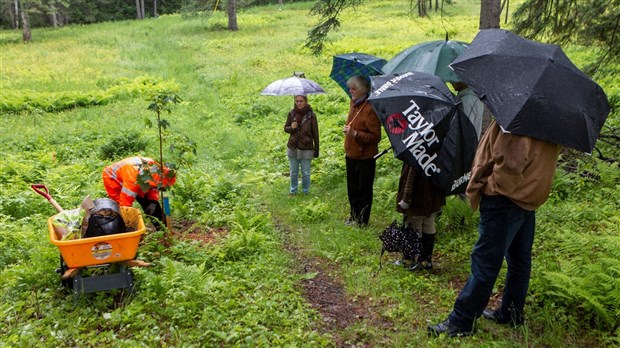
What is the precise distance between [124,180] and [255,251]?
5.84ft

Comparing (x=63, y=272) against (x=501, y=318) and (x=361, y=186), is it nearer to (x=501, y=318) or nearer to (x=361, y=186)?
(x=361, y=186)

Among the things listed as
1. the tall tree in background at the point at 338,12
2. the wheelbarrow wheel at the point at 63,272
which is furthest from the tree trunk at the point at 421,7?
the wheelbarrow wheel at the point at 63,272

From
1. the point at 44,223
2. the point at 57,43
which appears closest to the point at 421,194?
the point at 44,223

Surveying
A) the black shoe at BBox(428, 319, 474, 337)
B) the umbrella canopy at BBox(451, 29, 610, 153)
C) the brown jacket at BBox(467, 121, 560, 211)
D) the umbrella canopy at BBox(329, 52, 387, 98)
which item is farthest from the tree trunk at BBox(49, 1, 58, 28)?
the brown jacket at BBox(467, 121, 560, 211)

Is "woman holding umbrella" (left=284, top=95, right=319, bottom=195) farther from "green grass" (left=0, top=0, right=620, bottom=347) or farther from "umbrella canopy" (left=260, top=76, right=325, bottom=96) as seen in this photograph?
"green grass" (left=0, top=0, right=620, bottom=347)

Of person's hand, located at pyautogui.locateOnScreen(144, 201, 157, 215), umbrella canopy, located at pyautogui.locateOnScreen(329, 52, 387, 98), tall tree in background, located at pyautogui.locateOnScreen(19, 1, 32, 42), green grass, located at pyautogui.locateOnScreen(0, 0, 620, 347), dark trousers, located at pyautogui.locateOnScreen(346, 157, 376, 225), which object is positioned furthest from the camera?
→ tall tree in background, located at pyautogui.locateOnScreen(19, 1, 32, 42)

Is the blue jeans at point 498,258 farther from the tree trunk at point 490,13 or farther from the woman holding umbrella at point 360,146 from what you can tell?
the tree trunk at point 490,13

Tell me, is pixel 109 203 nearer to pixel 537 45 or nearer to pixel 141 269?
pixel 141 269

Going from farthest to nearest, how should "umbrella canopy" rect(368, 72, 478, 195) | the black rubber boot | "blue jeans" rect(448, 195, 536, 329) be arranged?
the black rubber boot → "umbrella canopy" rect(368, 72, 478, 195) → "blue jeans" rect(448, 195, 536, 329)

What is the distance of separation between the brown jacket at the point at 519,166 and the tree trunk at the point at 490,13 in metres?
3.93

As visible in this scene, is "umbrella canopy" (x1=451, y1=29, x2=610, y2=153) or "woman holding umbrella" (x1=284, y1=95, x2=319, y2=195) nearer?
"umbrella canopy" (x1=451, y1=29, x2=610, y2=153)

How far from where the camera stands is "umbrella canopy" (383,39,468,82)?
6.58 meters

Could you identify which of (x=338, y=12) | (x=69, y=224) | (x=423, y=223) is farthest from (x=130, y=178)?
(x=338, y=12)

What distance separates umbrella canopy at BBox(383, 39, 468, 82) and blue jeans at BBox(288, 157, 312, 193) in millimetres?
2235
